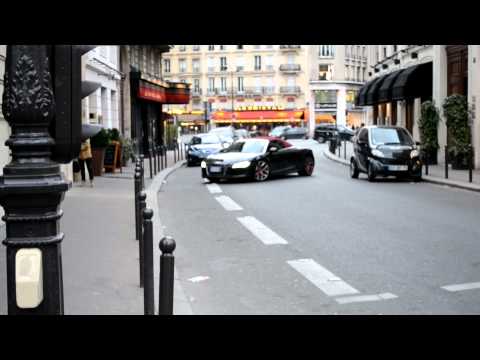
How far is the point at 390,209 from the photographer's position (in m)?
14.8

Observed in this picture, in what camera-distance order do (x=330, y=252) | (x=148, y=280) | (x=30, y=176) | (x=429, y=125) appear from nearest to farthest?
(x=30, y=176) → (x=148, y=280) → (x=330, y=252) → (x=429, y=125)

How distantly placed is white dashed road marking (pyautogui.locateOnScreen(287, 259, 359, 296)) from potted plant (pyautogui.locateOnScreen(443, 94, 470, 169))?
54.3 ft

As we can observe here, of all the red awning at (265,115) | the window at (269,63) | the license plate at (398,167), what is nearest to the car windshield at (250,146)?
the license plate at (398,167)

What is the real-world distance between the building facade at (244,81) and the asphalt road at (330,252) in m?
79.9

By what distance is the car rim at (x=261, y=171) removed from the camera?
22375 mm

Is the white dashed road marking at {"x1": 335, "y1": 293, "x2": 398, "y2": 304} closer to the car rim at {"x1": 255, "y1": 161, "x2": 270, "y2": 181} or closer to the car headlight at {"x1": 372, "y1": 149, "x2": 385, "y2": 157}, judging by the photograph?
the car headlight at {"x1": 372, "y1": 149, "x2": 385, "y2": 157}

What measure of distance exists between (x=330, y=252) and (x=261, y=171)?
12546mm

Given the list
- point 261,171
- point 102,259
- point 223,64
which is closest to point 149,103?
point 261,171

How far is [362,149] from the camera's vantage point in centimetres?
2284

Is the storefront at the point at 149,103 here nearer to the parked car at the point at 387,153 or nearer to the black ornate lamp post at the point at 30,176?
the parked car at the point at 387,153

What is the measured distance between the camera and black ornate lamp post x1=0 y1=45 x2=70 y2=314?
3.76 meters

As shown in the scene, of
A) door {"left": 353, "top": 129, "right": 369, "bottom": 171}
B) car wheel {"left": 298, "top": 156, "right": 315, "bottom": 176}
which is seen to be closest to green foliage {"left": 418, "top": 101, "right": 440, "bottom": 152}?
door {"left": 353, "top": 129, "right": 369, "bottom": 171}

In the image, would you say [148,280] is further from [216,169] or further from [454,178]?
[454,178]
